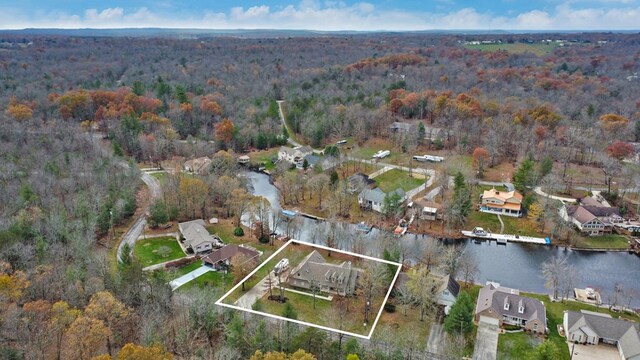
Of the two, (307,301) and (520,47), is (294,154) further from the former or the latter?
(520,47)

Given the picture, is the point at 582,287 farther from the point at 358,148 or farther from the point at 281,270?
the point at 358,148

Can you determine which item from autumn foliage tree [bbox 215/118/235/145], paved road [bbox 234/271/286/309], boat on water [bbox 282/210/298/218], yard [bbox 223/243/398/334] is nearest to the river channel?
boat on water [bbox 282/210/298/218]

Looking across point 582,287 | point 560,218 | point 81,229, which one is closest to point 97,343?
point 81,229

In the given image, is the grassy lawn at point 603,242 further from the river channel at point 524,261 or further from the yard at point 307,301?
the yard at point 307,301

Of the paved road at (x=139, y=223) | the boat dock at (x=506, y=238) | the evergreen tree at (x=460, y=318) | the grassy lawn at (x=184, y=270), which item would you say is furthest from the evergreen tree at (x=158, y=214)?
the boat dock at (x=506, y=238)

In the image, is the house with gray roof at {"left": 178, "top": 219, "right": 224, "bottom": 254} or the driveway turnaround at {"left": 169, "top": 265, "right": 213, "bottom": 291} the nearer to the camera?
the driveway turnaround at {"left": 169, "top": 265, "right": 213, "bottom": 291}

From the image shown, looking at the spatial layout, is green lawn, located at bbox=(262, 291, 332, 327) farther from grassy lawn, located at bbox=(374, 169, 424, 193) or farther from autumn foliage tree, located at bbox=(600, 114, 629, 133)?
autumn foliage tree, located at bbox=(600, 114, 629, 133)

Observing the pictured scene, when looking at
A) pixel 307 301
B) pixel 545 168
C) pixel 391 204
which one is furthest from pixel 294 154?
pixel 307 301
